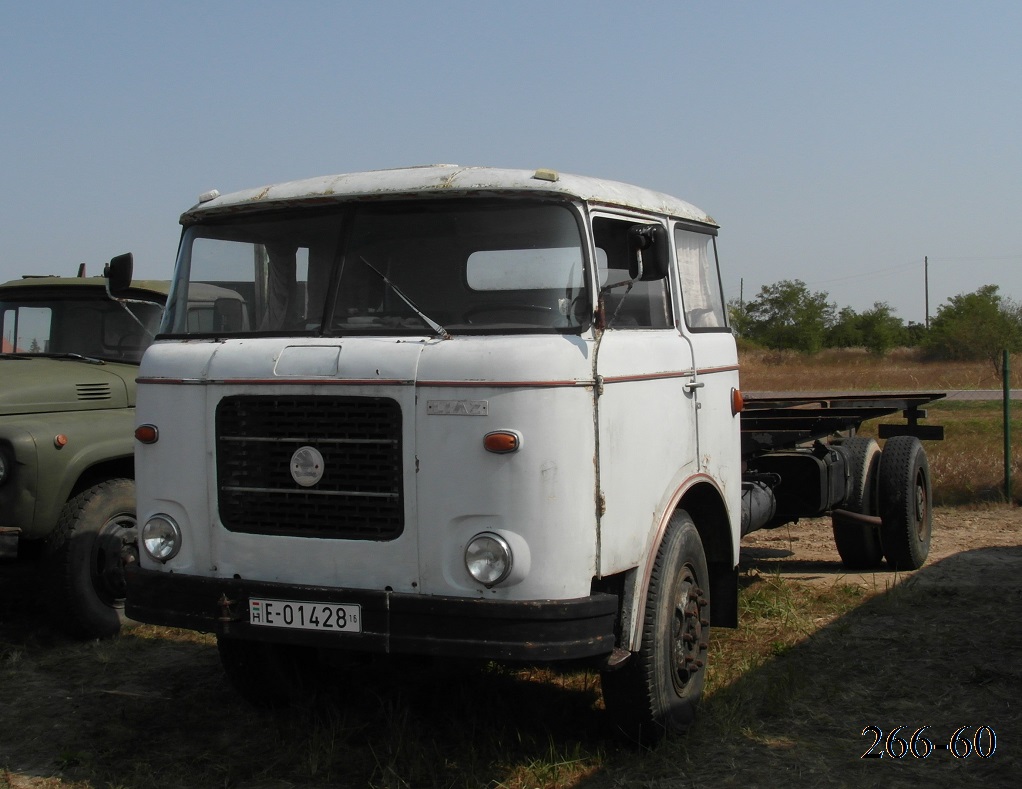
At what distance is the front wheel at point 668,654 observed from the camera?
14.3 ft

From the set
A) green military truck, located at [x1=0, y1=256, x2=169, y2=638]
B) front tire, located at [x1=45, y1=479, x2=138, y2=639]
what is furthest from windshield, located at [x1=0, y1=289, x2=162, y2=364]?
front tire, located at [x1=45, y1=479, x2=138, y2=639]

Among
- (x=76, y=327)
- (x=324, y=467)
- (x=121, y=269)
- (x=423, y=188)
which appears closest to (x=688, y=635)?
(x=324, y=467)

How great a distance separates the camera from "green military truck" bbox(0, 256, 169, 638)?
617cm

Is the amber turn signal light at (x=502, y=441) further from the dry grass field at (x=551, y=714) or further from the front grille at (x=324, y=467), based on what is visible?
the dry grass field at (x=551, y=714)

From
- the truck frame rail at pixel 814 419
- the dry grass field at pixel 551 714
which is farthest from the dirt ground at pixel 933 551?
the truck frame rail at pixel 814 419

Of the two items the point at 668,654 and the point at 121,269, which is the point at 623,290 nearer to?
the point at 668,654

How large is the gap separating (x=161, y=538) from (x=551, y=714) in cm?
189

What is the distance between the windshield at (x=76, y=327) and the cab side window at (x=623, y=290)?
3.86 metres

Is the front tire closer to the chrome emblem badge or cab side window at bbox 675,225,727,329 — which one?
the chrome emblem badge

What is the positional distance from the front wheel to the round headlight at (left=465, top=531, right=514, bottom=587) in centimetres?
79

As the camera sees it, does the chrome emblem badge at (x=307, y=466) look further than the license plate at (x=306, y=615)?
Yes

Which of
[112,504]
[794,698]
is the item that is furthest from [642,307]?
[112,504]

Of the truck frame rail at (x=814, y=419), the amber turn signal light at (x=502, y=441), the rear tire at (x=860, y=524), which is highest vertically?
the amber turn signal light at (x=502, y=441)

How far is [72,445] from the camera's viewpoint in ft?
20.9
